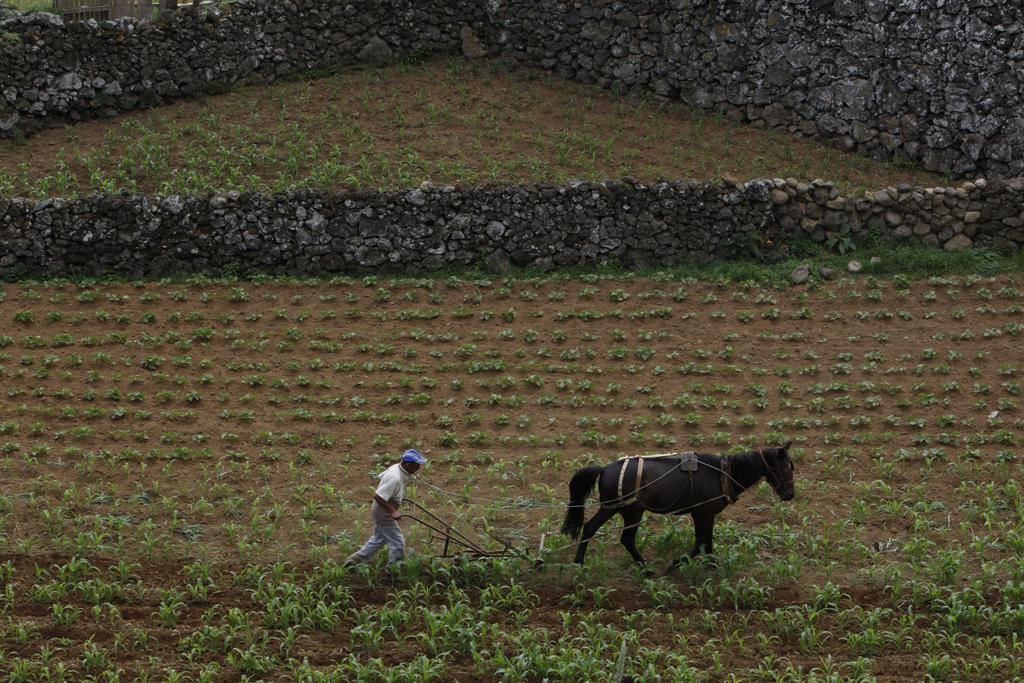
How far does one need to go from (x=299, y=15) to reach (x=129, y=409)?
11.7m

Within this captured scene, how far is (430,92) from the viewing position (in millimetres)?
25094

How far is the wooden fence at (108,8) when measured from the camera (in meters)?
24.8

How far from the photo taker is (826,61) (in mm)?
23984

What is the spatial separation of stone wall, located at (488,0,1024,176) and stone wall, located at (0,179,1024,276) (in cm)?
216

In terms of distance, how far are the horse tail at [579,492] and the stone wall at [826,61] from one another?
13119mm

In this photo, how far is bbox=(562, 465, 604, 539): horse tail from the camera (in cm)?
1279

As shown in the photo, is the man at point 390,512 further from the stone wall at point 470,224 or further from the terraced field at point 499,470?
the stone wall at point 470,224

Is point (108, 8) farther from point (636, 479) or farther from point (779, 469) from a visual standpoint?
point (779, 469)

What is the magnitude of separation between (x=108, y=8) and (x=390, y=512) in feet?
53.9

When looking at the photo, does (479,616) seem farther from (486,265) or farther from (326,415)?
(486,265)

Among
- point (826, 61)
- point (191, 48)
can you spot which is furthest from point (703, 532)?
point (191, 48)

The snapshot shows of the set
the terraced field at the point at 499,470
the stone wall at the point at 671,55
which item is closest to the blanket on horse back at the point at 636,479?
the terraced field at the point at 499,470

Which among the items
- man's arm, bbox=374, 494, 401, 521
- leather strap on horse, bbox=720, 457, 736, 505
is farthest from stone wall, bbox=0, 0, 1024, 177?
man's arm, bbox=374, 494, 401, 521

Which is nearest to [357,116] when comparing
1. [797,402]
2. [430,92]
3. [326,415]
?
[430,92]
